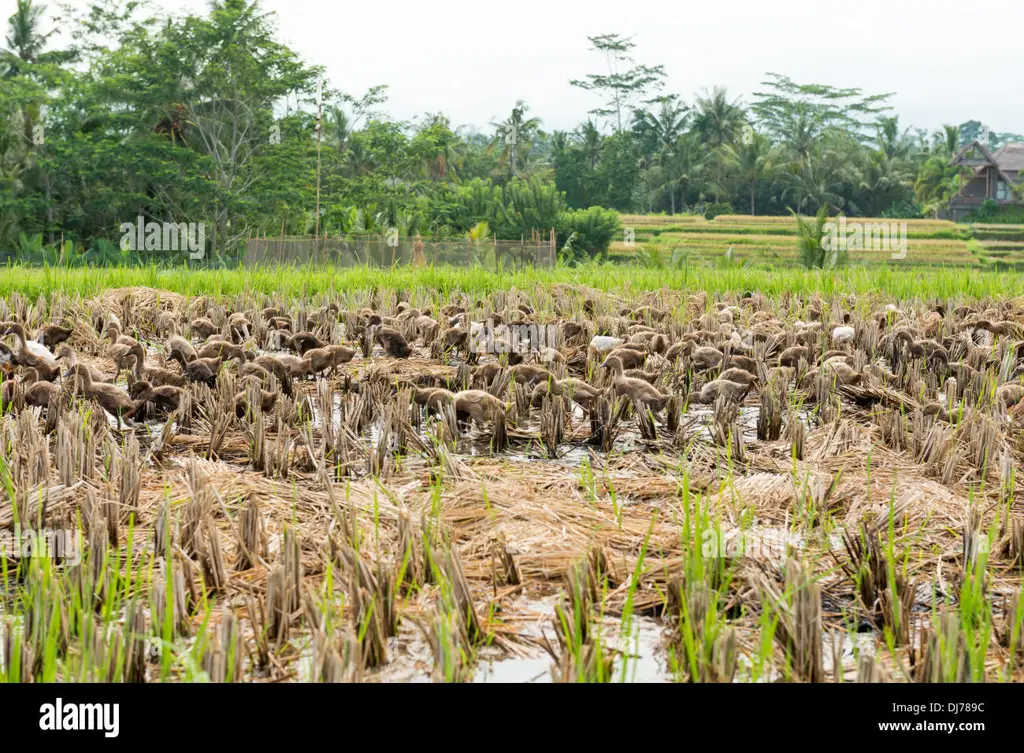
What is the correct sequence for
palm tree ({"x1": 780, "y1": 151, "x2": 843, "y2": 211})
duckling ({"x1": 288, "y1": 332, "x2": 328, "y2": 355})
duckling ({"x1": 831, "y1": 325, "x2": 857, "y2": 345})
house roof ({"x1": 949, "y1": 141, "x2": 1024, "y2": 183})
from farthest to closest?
house roof ({"x1": 949, "y1": 141, "x2": 1024, "y2": 183}) → palm tree ({"x1": 780, "y1": 151, "x2": 843, "y2": 211}) → duckling ({"x1": 831, "y1": 325, "x2": 857, "y2": 345}) → duckling ({"x1": 288, "y1": 332, "x2": 328, "y2": 355})

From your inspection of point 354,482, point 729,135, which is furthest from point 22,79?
point 729,135

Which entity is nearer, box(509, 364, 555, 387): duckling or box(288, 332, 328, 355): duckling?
box(509, 364, 555, 387): duckling

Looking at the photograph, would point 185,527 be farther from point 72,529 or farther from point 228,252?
point 228,252

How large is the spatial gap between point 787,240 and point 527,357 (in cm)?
3569

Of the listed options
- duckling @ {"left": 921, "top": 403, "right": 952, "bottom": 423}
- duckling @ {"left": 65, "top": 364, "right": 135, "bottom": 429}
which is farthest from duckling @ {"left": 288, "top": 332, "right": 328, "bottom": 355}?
duckling @ {"left": 921, "top": 403, "right": 952, "bottom": 423}

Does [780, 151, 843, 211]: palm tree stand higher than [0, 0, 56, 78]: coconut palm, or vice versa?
[0, 0, 56, 78]: coconut palm

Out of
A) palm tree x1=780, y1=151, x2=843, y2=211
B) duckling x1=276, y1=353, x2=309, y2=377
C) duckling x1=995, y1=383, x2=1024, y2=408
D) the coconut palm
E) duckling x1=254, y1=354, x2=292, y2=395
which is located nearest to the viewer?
duckling x1=995, y1=383, x2=1024, y2=408

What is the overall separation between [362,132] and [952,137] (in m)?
38.6

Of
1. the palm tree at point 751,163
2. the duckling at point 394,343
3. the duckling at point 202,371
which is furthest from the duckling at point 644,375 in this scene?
the palm tree at point 751,163

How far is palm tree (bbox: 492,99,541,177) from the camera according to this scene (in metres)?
51.8

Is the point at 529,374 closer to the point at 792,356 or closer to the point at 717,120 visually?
the point at 792,356

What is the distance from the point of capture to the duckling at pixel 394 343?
4652 mm

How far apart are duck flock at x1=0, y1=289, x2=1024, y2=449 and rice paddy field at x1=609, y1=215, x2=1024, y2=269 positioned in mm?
28391

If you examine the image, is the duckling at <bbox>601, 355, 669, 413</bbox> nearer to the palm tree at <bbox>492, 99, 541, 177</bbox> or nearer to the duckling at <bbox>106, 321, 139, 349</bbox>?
the duckling at <bbox>106, 321, 139, 349</bbox>
